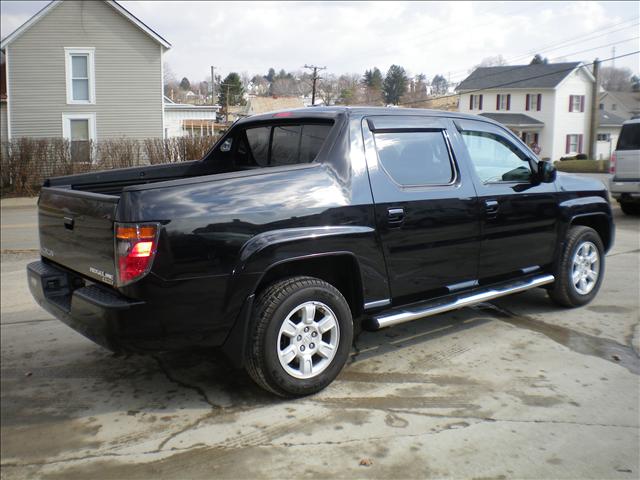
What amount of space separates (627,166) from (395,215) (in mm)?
10671

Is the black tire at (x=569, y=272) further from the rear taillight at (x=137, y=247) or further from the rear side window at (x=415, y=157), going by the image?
the rear taillight at (x=137, y=247)

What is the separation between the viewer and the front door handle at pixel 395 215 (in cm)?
446

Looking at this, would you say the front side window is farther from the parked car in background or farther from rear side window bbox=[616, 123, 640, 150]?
rear side window bbox=[616, 123, 640, 150]

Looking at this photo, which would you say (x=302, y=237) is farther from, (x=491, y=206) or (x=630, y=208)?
(x=630, y=208)

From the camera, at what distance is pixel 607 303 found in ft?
21.4

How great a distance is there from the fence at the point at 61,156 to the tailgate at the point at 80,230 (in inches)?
650

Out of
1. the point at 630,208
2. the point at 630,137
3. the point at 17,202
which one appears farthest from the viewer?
the point at 17,202

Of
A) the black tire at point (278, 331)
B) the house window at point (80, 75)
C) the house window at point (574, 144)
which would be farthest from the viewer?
the house window at point (574, 144)

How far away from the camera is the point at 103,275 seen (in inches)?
150

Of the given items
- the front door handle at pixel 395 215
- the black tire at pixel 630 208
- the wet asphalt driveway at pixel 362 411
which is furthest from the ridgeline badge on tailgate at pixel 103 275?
the black tire at pixel 630 208

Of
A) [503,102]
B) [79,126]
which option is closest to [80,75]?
→ [79,126]

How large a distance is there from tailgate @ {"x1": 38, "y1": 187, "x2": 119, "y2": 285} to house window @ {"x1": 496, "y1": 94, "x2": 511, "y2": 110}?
59428 mm

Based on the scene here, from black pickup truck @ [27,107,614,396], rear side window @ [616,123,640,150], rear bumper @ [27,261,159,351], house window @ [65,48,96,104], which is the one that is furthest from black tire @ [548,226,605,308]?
house window @ [65,48,96,104]

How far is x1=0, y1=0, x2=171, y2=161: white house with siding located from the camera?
25.8m
